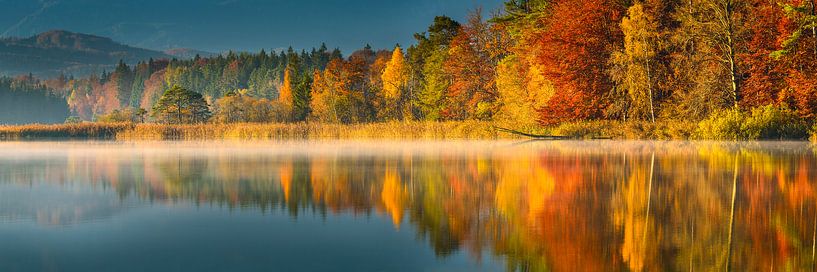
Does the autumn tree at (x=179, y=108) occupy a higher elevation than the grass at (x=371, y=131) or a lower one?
higher

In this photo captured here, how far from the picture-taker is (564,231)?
1020 centimetres

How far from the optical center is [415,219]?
11.6m

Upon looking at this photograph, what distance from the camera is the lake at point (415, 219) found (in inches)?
336

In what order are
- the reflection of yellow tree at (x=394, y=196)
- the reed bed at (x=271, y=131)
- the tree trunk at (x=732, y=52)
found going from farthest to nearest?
the reed bed at (x=271, y=131) < the tree trunk at (x=732, y=52) < the reflection of yellow tree at (x=394, y=196)

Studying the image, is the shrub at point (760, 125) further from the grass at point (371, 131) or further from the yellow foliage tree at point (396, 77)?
the yellow foliage tree at point (396, 77)

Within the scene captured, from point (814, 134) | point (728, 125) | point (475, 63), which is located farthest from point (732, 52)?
point (475, 63)

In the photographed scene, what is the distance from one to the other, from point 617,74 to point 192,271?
3991cm

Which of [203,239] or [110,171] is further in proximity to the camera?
[110,171]

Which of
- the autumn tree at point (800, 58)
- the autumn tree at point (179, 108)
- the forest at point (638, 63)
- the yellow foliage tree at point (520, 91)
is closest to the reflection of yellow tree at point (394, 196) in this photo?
the forest at point (638, 63)

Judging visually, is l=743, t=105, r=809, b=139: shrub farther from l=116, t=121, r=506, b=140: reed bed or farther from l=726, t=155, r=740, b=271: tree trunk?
l=726, t=155, r=740, b=271: tree trunk

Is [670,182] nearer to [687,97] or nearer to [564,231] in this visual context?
[564,231]

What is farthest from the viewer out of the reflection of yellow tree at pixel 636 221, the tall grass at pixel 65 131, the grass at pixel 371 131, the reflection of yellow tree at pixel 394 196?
the tall grass at pixel 65 131

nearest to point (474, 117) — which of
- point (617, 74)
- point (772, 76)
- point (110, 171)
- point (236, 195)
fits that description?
point (617, 74)

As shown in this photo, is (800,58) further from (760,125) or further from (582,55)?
(582,55)
